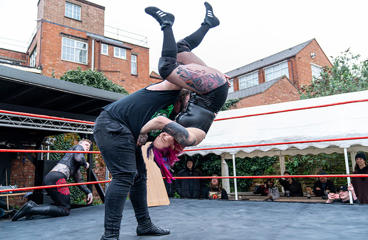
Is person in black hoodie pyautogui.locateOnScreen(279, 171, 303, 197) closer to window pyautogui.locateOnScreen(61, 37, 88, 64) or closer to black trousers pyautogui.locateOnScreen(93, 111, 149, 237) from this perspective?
black trousers pyautogui.locateOnScreen(93, 111, 149, 237)

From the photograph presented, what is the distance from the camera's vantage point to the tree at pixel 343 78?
10.4 metres

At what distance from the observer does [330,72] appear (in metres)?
11.3

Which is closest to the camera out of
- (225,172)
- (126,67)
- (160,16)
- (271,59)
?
(160,16)

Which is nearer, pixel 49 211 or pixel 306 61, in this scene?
pixel 49 211

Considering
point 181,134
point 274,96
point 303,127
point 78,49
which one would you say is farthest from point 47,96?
point 274,96

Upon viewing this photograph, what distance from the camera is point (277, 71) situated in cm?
1884

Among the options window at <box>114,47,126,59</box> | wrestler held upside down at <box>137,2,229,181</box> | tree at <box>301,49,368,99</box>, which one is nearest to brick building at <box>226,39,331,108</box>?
tree at <box>301,49,368,99</box>

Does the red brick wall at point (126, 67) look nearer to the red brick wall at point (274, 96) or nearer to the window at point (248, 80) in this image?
the red brick wall at point (274, 96)

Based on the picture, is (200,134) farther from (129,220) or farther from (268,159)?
(268,159)

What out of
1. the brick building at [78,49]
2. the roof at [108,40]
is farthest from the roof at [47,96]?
the roof at [108,40]

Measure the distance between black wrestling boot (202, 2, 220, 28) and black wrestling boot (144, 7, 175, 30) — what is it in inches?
14.0

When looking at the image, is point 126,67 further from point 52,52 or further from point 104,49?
point 52,52

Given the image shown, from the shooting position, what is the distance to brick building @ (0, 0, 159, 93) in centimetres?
1272

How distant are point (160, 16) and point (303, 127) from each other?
4.51 metres
